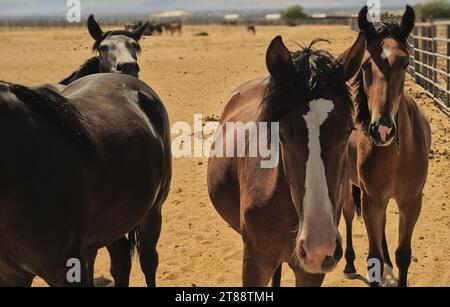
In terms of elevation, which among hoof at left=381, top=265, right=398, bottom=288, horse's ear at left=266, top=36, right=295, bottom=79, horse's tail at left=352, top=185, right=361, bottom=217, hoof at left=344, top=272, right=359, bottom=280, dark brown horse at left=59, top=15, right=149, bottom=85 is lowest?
hoof at left=344, top=272, right=359, bottom=280

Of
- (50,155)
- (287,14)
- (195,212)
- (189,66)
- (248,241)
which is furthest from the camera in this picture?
(287,14)

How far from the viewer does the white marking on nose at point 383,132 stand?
323 cm

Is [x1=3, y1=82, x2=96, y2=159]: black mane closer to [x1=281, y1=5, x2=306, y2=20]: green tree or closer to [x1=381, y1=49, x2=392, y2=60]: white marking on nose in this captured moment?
[x1=381, y1=49, x2=392, y2=60]: white marking on nose

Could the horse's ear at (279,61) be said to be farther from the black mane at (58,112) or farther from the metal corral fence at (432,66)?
the metal corral fence at (432,66)

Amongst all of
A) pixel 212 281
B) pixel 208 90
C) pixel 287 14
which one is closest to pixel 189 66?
pixel 208 90

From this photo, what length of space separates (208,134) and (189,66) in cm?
1133

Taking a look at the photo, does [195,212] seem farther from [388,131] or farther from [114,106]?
[388,131]

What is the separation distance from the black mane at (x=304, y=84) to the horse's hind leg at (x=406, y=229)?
1932mm

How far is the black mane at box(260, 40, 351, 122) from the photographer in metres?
2.18

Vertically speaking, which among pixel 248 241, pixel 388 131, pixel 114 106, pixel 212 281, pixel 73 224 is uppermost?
pixel 114 106

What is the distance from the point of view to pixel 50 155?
7.82 feet

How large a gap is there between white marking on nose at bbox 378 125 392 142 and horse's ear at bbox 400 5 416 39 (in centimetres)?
83

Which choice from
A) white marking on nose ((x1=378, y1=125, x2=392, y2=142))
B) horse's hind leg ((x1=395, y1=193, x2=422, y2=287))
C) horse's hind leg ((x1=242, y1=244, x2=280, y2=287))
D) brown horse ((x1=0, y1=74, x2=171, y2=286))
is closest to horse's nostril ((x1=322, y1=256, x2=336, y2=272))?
horse's hind leg ((x1=242, y1=244, x2=280, y2=287))

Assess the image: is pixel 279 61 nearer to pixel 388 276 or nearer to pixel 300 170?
pixel 300 170
